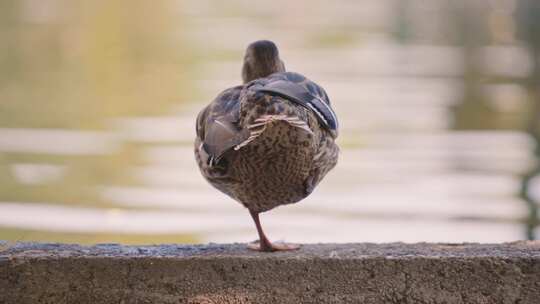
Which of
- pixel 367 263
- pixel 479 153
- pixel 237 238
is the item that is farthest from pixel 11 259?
pixel 479 153

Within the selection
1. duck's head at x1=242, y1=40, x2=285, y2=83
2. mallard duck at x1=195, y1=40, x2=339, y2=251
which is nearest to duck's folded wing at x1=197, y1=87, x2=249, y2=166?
mallard duck at x1=195, y1=40, x2=339, y2=251

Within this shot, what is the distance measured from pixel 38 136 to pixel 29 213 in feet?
12.3

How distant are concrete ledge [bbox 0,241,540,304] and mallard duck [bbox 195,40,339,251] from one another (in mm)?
470

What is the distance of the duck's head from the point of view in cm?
603

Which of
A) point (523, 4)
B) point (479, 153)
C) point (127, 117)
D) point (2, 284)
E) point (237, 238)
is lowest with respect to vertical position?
point (2, 284)

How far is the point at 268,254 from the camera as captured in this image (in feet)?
14.9

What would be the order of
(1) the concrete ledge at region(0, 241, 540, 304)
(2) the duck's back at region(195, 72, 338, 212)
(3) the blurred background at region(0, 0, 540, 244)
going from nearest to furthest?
(1) the concrete ledge at region(0, 241, 540, 304)
(2) the duck's back at region(195, 72, 338, 212)
(3) the blurred background at region(0, 0, 540, 244)

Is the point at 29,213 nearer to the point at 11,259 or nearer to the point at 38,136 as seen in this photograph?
the point at 38,136

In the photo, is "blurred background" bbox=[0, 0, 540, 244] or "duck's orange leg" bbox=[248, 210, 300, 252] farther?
"blurred background" bbox=[0, 0, 540, 244]

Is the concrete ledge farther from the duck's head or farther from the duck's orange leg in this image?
the duck's head

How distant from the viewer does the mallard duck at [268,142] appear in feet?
A: 14.9

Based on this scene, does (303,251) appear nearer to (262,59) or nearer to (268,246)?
(268,246)

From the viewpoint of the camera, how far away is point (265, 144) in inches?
181

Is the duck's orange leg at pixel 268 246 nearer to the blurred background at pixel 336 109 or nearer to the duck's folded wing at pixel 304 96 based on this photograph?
the duck's folded wing at pixel 304 96
